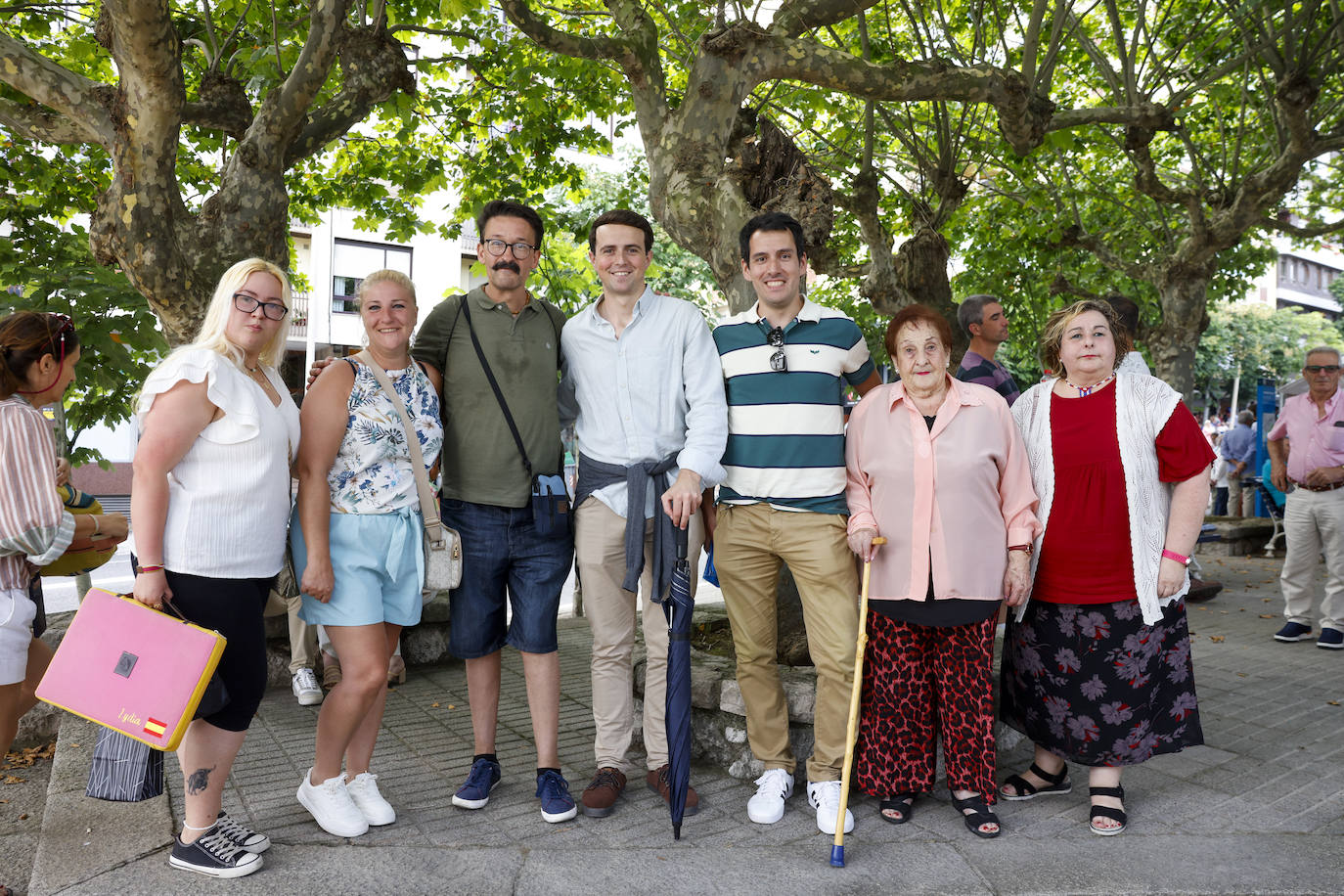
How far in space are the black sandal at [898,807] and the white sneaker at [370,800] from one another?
1.89 meters

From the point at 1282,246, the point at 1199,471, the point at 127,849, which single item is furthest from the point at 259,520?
the point at 1282,246

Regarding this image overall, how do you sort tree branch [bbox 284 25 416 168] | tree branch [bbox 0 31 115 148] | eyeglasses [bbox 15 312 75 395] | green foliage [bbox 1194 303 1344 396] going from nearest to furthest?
1. eyeglasses [bbox 15 312 75 395]
2. tree branch [bbox 0 31 115 148]
3. tree branch [bbox 284 25 416 168]
4. green foliage [bbox 1194 303 1344 396]

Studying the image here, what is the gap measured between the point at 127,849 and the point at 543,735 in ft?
4.92

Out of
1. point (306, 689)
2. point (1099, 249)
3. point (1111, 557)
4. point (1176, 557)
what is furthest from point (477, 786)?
point (1099, 249)

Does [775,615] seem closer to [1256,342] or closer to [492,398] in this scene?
[492,398]

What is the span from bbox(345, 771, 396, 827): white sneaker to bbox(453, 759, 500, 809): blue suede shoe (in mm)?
266

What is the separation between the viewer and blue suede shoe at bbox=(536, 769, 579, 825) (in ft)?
12.1

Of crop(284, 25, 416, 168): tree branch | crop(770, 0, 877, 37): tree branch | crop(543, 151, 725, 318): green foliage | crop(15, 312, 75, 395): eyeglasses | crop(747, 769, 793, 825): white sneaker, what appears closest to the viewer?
crop(15, 312, 75, 395): eyeglasses

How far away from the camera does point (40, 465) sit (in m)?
3.28

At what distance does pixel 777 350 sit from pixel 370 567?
177cm

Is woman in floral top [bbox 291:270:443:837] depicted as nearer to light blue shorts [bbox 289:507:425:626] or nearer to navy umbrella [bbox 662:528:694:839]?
light blue shorts [bbox 289:507:425:626]

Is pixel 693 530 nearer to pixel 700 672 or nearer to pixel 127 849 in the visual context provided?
pixel 700 672

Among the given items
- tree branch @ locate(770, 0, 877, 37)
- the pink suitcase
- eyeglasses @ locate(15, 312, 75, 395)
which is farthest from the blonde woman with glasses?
tree branch @ locate(770, 0, 877, 37)

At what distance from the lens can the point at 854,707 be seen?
3551 millimetres
